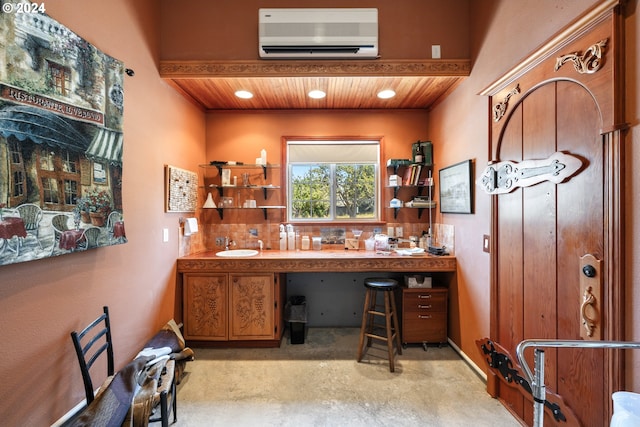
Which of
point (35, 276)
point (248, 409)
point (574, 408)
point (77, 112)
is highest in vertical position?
point (77, 112)

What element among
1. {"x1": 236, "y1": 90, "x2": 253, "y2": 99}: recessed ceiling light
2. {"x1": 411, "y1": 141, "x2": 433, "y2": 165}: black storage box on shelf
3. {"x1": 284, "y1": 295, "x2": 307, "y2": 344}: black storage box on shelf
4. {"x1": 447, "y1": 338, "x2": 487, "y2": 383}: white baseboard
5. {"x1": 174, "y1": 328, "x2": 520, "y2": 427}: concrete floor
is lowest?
{"x1": 174, "y1": 328, "x2": 520, "y2": 427}: concrete floor

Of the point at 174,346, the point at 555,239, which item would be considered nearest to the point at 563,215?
the point at 555,239

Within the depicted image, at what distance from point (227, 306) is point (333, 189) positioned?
6.03ft

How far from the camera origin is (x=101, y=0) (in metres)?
1.69

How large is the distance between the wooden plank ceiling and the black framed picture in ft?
2.77

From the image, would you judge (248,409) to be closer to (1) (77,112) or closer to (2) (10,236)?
(2) (10,236)

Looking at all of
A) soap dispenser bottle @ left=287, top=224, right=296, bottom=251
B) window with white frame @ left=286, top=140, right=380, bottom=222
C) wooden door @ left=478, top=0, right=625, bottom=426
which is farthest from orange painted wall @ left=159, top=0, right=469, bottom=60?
soap dispenser bottle @ left=287, top=224, right=296, bottom=251

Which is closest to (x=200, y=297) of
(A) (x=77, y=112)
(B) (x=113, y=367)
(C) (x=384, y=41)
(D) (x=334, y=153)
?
(B) (x=113, y=367)

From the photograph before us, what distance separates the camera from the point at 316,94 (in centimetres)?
281

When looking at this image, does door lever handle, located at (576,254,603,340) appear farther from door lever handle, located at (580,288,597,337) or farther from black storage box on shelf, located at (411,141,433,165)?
black storage box on shelf, located at (411,141,433,165)

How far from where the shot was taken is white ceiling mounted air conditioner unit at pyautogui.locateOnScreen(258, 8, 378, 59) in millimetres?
2262

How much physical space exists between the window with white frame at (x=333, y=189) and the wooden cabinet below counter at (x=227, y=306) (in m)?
1.05

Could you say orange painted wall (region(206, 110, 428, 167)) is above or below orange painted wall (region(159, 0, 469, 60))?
below

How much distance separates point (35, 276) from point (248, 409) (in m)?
1.54
